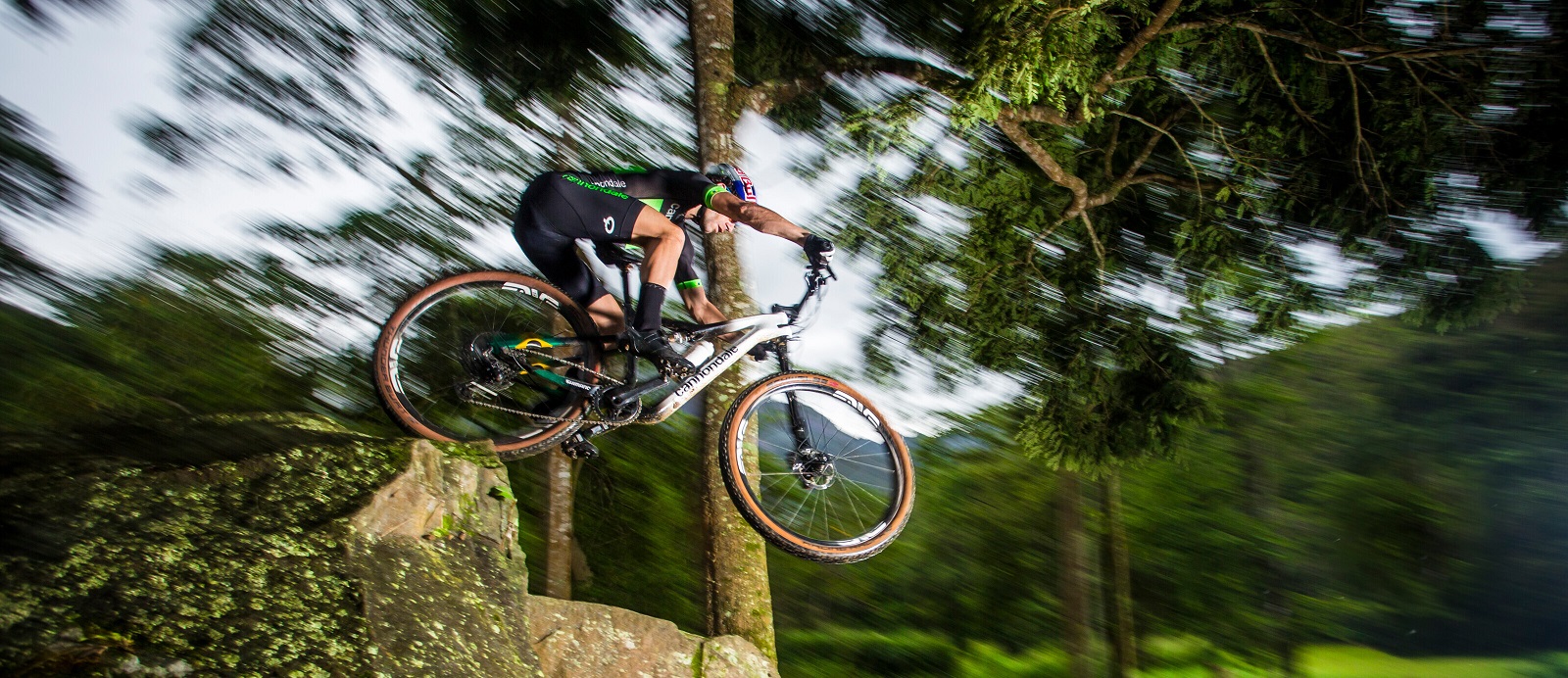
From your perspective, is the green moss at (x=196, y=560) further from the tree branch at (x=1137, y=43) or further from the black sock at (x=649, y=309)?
the tree branch at (x=1137, y=43)

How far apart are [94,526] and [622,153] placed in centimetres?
705

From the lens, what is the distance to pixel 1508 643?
738 inches

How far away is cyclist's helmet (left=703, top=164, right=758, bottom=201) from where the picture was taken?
3834mm

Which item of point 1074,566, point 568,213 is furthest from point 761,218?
point 1074,566

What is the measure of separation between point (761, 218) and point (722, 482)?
185 centimetres

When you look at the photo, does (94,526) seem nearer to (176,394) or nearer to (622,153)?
(176,394)

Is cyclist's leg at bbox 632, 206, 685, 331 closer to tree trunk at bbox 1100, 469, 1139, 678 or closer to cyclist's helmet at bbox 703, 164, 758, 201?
cyclist's helmet at bbox 703, 164, 758, 201

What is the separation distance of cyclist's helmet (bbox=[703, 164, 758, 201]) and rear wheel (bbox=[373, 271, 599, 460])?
Answer: 0.82 m

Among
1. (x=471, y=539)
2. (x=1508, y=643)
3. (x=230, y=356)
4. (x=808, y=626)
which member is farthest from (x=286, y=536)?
(x=1508, y=643)

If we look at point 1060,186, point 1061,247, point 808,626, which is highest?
point 1060,186

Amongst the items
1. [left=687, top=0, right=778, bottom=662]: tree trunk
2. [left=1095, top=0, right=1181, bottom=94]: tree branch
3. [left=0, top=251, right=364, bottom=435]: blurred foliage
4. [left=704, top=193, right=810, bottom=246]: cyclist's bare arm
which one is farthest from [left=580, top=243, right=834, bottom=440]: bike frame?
[left=0, top=251, right=364, bottom=435]: blurred foliage

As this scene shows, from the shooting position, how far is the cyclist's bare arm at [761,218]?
3.70 metres

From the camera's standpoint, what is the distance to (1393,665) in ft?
59.5

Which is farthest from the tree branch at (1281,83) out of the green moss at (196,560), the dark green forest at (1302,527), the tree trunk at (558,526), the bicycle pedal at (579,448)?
the dark green forest at (1302,527)
